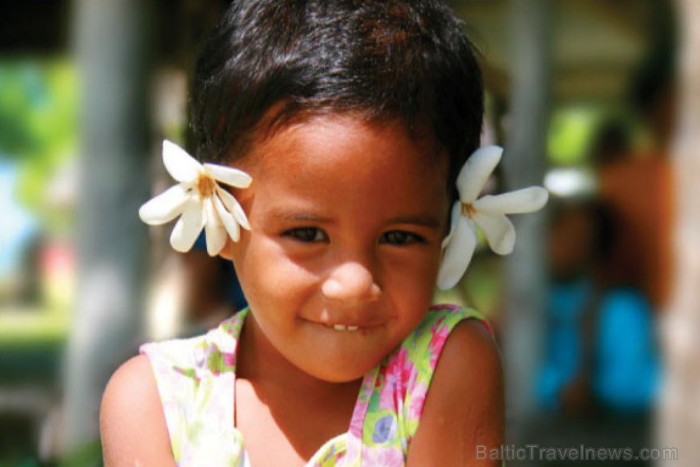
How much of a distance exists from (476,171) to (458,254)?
120 millimetres

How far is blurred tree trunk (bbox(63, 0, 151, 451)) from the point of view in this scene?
443 centimetres

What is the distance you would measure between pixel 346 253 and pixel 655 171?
337 centimetres

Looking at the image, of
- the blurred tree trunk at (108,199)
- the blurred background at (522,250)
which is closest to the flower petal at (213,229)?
the blurred background at (522,250)

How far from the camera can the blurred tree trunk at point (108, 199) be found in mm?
4426

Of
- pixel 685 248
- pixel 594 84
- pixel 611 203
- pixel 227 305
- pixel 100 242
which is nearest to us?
pixel 685 248

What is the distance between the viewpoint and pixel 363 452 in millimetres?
1624

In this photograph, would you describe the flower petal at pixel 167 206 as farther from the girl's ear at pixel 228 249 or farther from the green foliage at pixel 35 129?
the green foliage at pixel 35 129

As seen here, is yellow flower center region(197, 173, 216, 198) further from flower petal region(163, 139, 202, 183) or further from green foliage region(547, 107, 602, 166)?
green foliage region(547, 107, 602, 166)

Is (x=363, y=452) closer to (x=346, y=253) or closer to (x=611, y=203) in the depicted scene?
(x=346, y=253)

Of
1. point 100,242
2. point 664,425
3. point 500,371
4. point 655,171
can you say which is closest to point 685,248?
point 664,425

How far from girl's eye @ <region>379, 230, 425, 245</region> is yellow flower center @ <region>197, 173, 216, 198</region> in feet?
0.82

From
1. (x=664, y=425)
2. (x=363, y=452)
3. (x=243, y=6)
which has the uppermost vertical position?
(x=243, y=6)

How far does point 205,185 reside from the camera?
5.32 ft

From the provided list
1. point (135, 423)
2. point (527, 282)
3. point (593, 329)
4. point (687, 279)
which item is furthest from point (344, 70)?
point (527, 282)
